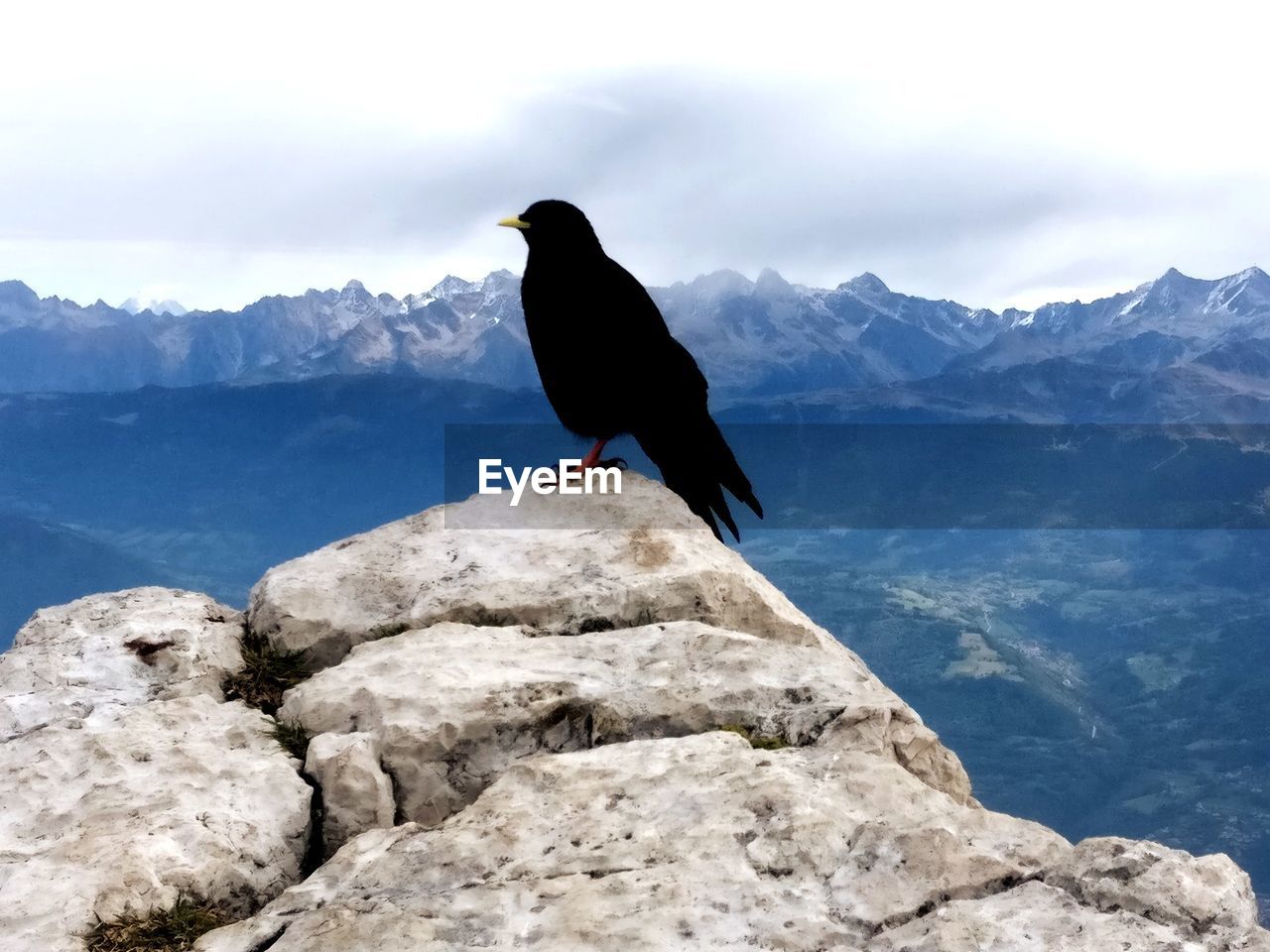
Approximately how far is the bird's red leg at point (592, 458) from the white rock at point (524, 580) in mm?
1094

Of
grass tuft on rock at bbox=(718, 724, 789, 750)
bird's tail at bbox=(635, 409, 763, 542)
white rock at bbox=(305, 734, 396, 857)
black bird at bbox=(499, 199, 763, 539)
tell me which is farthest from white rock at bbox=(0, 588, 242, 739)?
bird's tail at bbox=(635, 409, 763, 542)

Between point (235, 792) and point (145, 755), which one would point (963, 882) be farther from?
point (145, 755)

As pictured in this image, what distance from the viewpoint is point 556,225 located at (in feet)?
37.6

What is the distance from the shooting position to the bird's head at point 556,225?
37.5 ft

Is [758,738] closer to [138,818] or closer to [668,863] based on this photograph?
[668,863]

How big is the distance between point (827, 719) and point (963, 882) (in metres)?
1.61

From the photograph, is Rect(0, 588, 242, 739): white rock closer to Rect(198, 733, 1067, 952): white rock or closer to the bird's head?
Rect(198, 733, 1067, 952): white rock

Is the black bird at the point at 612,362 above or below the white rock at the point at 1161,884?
above

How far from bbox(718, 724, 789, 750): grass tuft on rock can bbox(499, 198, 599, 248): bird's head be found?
7.51 m

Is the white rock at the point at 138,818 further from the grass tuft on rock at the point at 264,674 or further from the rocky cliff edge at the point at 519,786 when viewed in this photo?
the grass tuft on rock at the point at 264,674

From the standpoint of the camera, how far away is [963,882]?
3.92 metres

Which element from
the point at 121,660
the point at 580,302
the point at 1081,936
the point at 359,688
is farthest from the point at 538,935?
the point at 580,302

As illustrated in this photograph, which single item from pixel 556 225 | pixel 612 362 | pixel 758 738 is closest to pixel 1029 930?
pixel 758 738

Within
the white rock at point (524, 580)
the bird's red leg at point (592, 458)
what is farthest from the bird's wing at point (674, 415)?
the white rock at point (524, 580)
